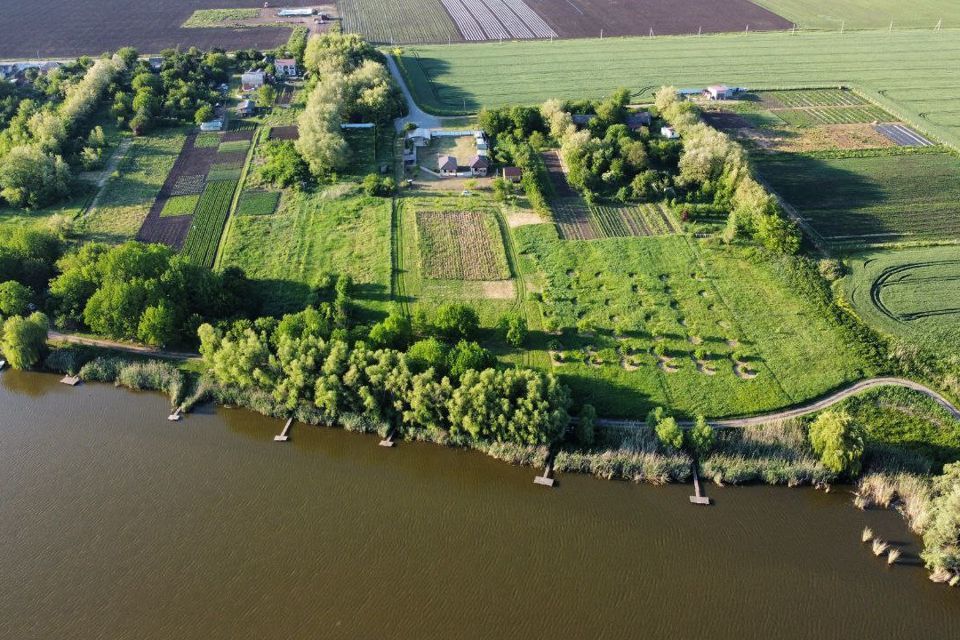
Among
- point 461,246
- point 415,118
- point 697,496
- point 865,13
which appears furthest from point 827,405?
point 865,13

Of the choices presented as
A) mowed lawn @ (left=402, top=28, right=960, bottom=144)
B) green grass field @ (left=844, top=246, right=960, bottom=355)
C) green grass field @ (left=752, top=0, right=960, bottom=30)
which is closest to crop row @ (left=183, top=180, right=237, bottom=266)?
mowed lawn @ (left=402, top=28, right=960, bottom=144)

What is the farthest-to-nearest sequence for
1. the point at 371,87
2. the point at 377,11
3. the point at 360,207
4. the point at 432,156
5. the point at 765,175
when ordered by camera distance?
the point at 377,11, the point at 371,87, the point at 432,156, the point at 765,175, the point at 360,207

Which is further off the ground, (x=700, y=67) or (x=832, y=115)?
(x=700, y=67)

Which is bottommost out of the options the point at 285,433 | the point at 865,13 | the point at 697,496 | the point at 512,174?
the point at 697,496

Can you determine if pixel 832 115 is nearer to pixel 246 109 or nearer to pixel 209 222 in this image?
pixel 209 222

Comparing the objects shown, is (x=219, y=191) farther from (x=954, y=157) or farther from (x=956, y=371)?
(x=954, y=157)

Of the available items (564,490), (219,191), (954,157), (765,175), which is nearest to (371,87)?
(219,191)

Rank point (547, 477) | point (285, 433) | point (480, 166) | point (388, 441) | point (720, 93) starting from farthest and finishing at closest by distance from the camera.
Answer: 1. point (720, 93)
2. point (480, 166)
3. point (285, 433)
4. point (388, 441)
5. point (547, 477)
